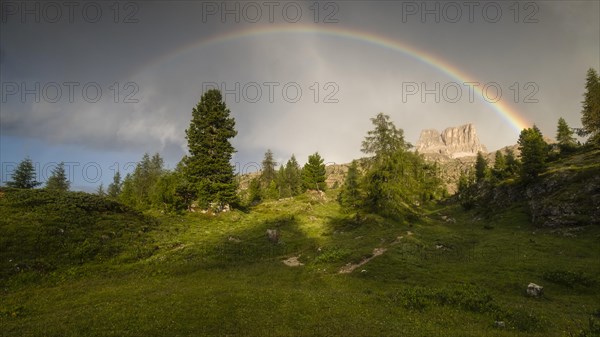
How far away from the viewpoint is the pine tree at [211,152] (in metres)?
51.8

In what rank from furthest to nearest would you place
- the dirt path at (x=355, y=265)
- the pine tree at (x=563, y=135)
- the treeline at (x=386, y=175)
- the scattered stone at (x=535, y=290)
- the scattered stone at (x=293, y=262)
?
the pine tree at (x=563, y=135) → the treeline at (x=386, y=175) → the scattered stone at (x=293, y=262) → the dirt path at (x=355, y=265) → the scattered stone at (x=535, y=290)

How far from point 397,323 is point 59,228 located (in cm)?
2953

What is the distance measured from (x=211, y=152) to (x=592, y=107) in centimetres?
8191

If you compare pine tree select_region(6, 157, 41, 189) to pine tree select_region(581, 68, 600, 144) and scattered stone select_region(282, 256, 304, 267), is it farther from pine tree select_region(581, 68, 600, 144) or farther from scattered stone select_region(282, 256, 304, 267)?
pine tree select_region(581, 68, 600, 144)

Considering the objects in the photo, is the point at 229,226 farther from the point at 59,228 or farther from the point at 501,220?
the point at 501,220

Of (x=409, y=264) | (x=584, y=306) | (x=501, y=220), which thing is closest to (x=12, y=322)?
(x=409, y=264)

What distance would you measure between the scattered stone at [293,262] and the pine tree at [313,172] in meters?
66.6

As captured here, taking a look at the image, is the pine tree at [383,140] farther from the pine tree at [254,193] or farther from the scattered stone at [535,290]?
the pine tree at [254,193]

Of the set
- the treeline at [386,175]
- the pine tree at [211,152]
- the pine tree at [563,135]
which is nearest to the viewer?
the treeline at [386,175]

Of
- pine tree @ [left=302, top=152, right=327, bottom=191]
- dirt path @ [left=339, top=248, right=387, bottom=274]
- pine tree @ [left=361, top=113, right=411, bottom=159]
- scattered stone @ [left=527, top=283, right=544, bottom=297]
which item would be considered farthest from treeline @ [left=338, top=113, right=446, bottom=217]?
pine tree @ [left=302, top=152, right=327, bottom=191]

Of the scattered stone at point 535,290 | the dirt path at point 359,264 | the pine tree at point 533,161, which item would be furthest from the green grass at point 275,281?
the pine tree at point 533,161

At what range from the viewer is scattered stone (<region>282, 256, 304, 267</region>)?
2884 centimetres

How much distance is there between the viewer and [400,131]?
165ft

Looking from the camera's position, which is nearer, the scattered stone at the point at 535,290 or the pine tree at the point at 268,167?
the scattered stone at the point at 535,290
